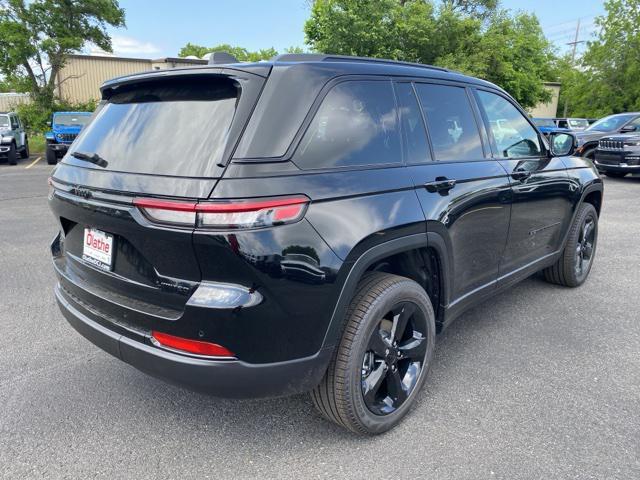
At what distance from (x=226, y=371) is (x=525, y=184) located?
8.52 feet

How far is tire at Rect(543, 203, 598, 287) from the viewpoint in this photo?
441 cm

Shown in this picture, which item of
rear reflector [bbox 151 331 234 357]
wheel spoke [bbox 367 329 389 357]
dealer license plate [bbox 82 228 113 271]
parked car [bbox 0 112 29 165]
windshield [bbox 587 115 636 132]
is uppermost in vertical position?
windshield [bbox 587 115 636 132]

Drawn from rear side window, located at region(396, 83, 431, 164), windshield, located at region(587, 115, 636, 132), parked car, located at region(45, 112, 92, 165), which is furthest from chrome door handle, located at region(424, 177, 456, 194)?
parked car, located at region(45, 112, 92, 165)

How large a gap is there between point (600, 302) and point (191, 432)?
3675mm

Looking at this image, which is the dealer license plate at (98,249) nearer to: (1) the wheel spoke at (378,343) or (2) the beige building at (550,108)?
(1) the wheel spoke at (378,343)

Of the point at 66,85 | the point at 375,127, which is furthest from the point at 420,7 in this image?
the point at 375,127

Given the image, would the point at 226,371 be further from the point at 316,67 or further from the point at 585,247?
the point at 585,247

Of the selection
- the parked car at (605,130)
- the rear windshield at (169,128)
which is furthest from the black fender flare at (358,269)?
the parked car at (605,130)

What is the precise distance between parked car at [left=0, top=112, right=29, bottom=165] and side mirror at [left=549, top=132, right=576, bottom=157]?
17.2 m

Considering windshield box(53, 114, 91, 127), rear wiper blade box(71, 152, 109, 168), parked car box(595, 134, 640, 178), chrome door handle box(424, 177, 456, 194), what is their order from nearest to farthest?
rear wiper blade box(71, 152, 109, 168), chrome door handle box(424, 177, 456, 194), parked car box(595, 134, 640, 178), windshield box(53, 114, 91, 127)

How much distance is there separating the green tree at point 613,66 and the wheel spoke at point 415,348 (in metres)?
35.7

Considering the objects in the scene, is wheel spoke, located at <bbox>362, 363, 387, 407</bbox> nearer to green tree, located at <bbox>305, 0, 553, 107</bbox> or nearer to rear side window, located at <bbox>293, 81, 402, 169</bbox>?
rear side window, located at <bbox>293, 81, 402, 169</bbox>

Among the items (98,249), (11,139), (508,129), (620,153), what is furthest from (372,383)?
(11,139)

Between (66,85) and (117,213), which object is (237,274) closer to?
(117,213)
